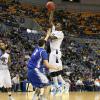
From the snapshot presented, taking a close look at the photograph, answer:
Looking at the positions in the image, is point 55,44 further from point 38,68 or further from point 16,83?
point 16,83

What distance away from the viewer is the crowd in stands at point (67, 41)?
24.4 meters

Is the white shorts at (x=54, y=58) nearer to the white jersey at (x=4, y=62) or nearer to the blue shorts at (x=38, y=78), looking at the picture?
the blue shorts at (x=38, y=78)

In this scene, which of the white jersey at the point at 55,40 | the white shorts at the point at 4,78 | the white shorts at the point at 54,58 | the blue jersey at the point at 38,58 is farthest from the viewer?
the white shorts at the point at 4,78

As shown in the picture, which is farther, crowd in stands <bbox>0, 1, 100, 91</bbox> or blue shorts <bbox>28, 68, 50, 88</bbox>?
crowd in stands <bbox>0, 1, 100, 91</bbox>

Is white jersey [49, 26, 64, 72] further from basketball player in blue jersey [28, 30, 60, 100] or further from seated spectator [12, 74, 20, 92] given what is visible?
seated spectator [12, 74, 20, 92]

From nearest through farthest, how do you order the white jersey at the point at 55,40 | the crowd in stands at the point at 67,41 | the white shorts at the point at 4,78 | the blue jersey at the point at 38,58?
the blue jersey at the point at 38,58
the white jersey at the point at 55,40
the white shorts at the point at 4,78
the crowd in stands at the point at 67,41

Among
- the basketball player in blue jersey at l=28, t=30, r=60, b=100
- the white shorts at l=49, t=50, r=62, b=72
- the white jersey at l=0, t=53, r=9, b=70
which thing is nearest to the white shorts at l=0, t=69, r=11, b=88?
the white jersey at l=0, t=53, r=9, b=70

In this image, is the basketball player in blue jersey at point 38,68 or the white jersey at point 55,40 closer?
the basketball player in blue jersey at point 38,68

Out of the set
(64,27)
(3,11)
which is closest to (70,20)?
(64,27)

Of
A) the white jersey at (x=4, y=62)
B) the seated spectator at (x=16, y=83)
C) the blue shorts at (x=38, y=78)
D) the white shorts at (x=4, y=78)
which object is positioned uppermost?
the blue shorts at (x=38, y=78)

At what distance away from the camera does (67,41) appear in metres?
30.4

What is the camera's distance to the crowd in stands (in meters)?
24.4

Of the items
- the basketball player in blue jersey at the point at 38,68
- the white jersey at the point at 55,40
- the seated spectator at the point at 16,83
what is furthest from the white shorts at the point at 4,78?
the seated spectator at the point at 16,83

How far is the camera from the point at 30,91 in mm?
18328
